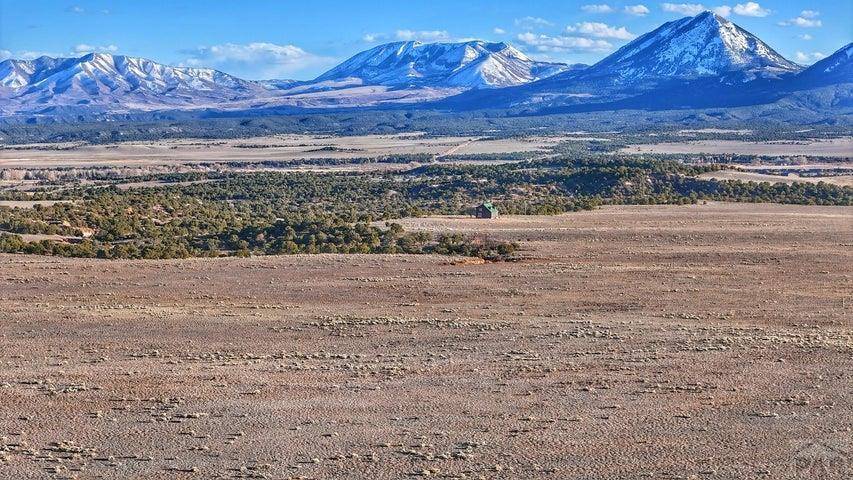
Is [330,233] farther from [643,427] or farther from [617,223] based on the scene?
[643,427]

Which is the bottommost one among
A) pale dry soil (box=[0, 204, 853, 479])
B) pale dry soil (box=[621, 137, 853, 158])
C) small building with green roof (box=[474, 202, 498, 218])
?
pale dry soil (box=[0, 204, 853, 479])

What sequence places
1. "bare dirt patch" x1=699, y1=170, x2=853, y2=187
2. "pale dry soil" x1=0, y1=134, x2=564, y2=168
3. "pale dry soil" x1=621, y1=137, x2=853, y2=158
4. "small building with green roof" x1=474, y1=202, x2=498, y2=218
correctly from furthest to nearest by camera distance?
"pale dry soil" x1=0, y1=134, x2=564, y2=168 < "pale dry soil" x1=621, y1=137, x2=853, y2=158 < "bare dirt patch" x1=699, y1=170, x2=853, y2=187 < "small building with green roof" x1=474, y1=202, x2=498, y2=218

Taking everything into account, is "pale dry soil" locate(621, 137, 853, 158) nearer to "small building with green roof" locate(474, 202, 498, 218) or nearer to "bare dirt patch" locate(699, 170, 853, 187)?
"bare dirt patch" locate(699, 170, 853, 187)

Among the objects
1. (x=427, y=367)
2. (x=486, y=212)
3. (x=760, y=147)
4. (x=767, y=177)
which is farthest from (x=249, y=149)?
(x=427, y=367)

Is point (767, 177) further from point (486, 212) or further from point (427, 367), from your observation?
point (427, 367)

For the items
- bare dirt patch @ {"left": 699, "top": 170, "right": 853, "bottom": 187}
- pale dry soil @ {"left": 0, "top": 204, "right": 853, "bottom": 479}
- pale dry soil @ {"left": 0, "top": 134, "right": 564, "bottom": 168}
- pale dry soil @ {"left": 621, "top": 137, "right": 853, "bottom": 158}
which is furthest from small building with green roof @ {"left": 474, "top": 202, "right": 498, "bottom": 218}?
pale dry soil @ {"left": 0, "top": 134, "right": 564, "bottom": 168}

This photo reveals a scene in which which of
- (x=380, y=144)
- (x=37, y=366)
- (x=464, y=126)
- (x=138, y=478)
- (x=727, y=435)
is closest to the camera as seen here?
(x=138, y=478)

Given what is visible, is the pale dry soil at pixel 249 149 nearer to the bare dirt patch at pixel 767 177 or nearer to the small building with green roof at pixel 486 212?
the bare dirt patch at pixel 767 177

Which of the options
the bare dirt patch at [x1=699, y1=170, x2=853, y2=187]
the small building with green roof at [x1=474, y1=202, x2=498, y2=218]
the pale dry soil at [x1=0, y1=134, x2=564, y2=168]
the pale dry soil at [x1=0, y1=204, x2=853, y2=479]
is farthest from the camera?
the pale dry soil at [x1=0, y1=134, x2=564, y2=168]

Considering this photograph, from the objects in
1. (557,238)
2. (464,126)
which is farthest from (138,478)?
(464,126)

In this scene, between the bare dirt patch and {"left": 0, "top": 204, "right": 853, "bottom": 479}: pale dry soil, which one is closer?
{"left": 0, "top": 204, "right": 853, "bottom": 479}: pale dry soil
